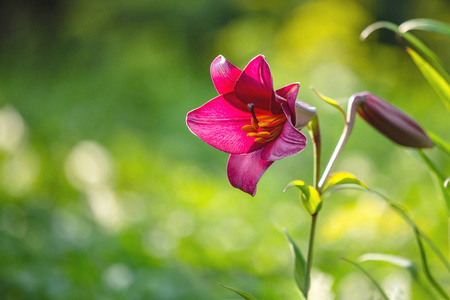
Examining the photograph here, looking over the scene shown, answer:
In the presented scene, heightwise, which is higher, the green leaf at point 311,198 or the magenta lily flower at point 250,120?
the magenta lily flower at point 250,120

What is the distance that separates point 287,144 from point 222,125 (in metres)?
0.09

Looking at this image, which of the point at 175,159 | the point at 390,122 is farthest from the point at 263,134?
the point at 175,159

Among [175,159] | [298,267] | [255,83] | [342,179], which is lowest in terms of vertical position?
[175,159]

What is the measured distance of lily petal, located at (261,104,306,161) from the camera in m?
0.52

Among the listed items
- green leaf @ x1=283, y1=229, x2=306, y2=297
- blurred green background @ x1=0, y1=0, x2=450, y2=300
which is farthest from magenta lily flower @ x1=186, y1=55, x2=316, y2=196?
blurred green background @ x1=0, y1=0, x2=450, y2=300

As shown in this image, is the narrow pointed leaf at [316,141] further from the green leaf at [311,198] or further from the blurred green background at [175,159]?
the blurred green background at [175,159]

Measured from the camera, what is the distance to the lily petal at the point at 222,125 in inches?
22.8

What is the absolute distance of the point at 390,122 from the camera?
62 cm

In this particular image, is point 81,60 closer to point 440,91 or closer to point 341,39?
point 341,39

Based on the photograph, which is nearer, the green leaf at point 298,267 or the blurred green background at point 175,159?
the green leaf at point 298,267

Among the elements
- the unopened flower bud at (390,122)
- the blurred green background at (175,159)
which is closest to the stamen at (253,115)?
the unopened flower bud at (390,122)

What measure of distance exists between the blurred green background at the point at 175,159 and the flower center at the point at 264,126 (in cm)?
29

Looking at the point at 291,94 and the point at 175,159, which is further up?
the point at 291,94

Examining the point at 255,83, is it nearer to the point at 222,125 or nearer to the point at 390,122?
the point at 222,125
